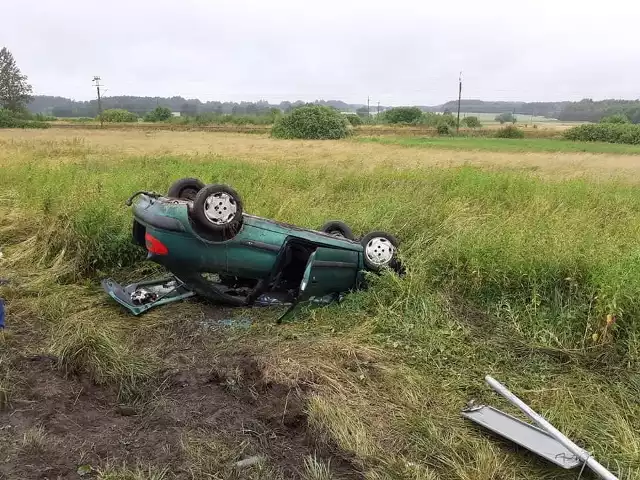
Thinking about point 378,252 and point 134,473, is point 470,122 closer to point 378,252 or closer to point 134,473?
point 378,252

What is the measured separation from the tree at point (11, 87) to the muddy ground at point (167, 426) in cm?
7412

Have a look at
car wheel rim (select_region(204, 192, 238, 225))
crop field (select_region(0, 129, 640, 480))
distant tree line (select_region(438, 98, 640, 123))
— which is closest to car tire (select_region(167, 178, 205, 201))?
car wheel rim (select_region(204, 192, 238, 225))

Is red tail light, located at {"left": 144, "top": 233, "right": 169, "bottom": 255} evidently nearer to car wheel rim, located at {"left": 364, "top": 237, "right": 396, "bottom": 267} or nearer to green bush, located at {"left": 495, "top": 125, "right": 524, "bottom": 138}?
car wheel rim, located at {"left": 364, "top": 237, "right": 396, "bottom": 267}

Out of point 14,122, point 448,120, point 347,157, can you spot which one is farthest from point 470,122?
point 347,157

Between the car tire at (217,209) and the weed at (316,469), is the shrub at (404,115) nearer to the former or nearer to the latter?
the car tire at (217,209)

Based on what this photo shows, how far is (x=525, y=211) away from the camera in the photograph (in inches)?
290

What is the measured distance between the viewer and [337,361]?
399 centimetres

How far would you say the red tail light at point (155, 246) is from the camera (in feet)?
14.6

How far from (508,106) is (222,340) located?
505ft

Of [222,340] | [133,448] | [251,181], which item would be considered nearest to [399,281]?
[222,340]

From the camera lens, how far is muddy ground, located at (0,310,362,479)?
2.86 m

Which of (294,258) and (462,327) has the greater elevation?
(294,258)

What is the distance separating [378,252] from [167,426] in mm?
2585

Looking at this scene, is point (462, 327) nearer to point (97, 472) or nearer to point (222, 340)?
point (222, 340)
